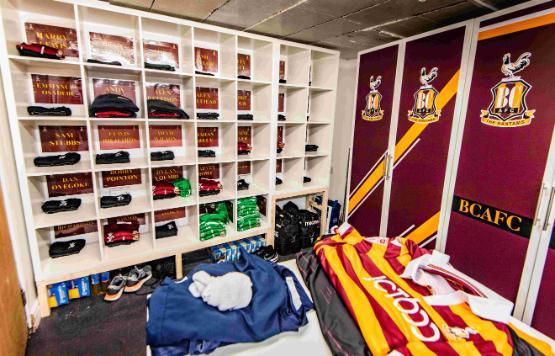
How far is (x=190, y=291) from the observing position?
1331 mm

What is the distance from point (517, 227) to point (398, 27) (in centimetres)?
179

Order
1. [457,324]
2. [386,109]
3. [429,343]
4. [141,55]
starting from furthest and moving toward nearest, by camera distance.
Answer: [386,109] < [141,55] < [457,324] < [429,343]

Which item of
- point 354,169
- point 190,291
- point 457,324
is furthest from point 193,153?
point 457,324

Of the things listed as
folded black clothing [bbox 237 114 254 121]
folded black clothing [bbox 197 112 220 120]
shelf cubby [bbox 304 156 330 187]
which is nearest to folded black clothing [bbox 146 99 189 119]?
folded black clothing [bbox 197 112 220 120]

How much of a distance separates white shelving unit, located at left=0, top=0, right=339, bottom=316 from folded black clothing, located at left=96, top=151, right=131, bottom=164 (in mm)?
74

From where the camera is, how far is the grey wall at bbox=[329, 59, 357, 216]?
354 centimetres

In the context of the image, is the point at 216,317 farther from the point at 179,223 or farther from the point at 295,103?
the point at 295,103

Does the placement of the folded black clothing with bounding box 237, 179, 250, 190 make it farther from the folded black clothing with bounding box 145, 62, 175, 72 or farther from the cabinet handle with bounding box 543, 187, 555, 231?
the cabinet handle with bounding box 543, 187, 555, 231

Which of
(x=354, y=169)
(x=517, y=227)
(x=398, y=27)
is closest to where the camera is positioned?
(x=517, y=227)

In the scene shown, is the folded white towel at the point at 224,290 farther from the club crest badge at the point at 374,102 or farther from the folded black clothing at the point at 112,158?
the club crest badge at the point at 374,102

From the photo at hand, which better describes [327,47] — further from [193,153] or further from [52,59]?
[52,59]

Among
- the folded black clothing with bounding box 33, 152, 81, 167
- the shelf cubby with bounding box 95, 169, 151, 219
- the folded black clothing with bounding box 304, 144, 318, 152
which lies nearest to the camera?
the folded black clothing with bounding box 33, 152, 81, 167

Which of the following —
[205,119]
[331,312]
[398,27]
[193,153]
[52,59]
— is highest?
[398,27]

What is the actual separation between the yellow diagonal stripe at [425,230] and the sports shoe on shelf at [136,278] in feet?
7.66
